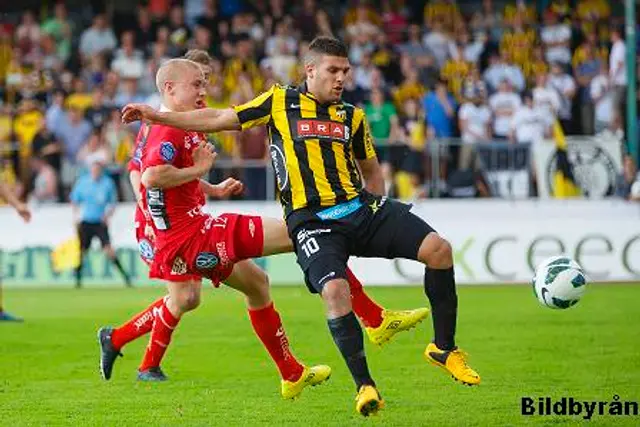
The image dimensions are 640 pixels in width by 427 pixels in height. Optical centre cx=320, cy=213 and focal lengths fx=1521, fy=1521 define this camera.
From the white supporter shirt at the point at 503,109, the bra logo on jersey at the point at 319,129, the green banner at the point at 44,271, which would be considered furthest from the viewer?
the white supporter shirt at the point at 503,109

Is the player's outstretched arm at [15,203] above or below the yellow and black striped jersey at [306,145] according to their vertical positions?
below

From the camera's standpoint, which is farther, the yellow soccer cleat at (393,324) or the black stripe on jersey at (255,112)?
the yellow soccer cleat at (393,324)

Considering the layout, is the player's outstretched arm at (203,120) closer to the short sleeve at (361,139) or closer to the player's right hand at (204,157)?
the short sleeve at (361,139)

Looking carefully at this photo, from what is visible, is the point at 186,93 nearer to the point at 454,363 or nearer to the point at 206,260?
the point at 206,260

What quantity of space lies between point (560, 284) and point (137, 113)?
11.4 feet

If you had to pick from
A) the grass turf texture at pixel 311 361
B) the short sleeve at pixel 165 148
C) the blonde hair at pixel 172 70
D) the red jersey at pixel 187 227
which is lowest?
the grass turf texture at pixel 311 361

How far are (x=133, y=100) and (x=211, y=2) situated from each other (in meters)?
3.77

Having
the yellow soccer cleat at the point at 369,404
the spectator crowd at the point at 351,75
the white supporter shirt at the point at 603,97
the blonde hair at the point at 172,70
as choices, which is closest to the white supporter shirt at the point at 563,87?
the spectator crowd at the point at 351,75

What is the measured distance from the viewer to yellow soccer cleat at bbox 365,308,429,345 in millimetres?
10195

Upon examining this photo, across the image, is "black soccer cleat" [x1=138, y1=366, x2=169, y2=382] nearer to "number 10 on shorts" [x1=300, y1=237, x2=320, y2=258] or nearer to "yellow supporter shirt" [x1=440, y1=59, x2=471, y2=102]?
"number 10 on shorts" [x1=300, y1=237, x2=320, y2=258]

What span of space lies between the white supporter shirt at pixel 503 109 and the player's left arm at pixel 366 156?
13.5 meters

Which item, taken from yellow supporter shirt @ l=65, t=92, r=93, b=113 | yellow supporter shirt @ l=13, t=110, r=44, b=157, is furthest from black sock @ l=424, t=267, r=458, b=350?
yellow supporter shirt @ l=65, t=92, r=93, b=113

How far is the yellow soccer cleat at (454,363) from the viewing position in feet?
31.0

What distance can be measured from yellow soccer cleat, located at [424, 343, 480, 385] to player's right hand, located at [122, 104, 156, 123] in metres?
2.31
